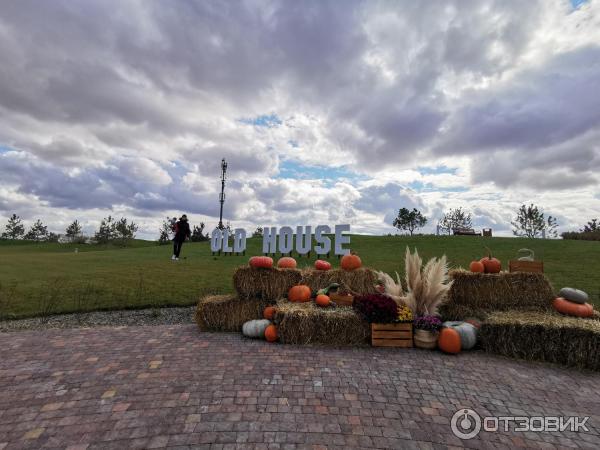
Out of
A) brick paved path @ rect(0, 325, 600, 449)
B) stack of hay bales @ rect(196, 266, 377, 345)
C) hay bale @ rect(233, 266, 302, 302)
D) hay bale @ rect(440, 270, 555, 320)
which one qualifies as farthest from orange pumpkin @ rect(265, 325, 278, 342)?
hay bale @ rect(440, 270, 555, 320)

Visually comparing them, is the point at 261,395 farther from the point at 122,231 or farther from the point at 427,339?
the point at 122,231

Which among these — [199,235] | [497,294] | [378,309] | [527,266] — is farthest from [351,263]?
[199,235]

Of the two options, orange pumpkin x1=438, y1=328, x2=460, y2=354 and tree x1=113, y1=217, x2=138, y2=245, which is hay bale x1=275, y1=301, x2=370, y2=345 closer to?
orange pumpkin x1=438, y1=328, x2=460, y2=354

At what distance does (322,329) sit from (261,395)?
7.63 ft

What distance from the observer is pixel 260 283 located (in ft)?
24.6

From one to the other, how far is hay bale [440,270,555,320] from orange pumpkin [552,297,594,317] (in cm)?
41

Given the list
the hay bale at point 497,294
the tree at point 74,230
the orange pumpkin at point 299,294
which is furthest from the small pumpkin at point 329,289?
the tree at point 74,230

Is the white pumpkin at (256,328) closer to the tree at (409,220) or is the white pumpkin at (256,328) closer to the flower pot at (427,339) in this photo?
the flower pot at (427,339)

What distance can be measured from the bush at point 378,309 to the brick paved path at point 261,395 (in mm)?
609

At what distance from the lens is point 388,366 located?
5125 millimetres

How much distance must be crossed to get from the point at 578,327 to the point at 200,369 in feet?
20.8

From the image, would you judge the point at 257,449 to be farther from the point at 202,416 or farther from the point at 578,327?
the point at 578,327

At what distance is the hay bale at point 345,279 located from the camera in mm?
8047

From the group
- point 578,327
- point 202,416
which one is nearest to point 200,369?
point 202,416
